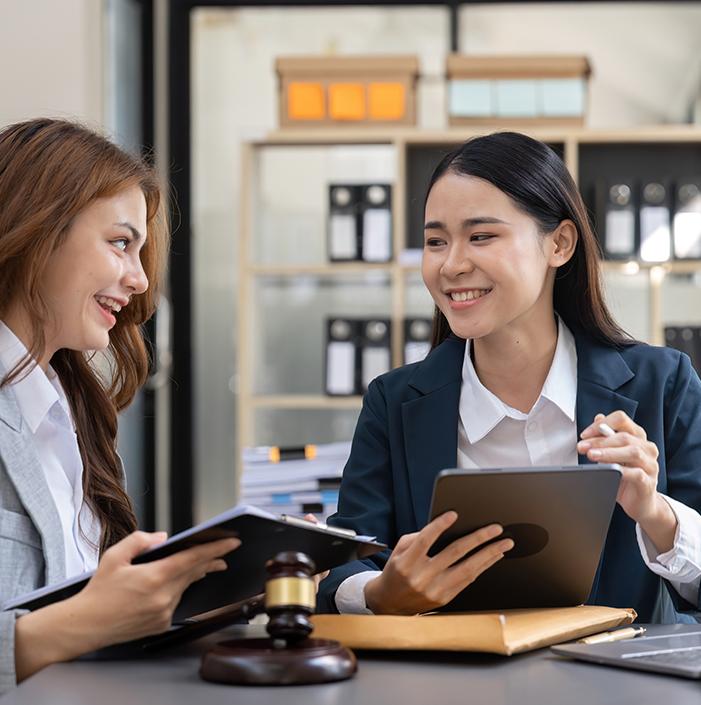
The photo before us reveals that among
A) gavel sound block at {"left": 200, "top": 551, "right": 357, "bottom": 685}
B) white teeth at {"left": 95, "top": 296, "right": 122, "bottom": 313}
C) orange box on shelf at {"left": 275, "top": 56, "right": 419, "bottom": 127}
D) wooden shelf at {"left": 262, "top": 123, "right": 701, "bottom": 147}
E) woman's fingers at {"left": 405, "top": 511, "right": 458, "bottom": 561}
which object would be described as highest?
orange box on shelf at {"left": 275, "top": 56, "right": 419, "bottom": 127}

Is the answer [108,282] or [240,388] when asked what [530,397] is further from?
[240,388]

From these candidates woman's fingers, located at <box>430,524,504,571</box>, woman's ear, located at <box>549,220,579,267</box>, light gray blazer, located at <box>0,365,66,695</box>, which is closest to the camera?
woman's fingers, located at <box>430,524,504,571</box>

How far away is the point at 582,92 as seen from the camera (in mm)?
4371

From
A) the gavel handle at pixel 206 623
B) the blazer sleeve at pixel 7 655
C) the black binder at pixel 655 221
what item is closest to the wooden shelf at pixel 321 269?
the black binder at pixel 655 221

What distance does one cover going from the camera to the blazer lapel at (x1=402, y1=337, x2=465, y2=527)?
5.82 feet

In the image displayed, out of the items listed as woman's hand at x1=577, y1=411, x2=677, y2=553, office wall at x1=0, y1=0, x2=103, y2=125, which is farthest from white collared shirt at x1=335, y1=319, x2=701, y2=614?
office wall at x1=0, y1=0, x2=103, y2=125

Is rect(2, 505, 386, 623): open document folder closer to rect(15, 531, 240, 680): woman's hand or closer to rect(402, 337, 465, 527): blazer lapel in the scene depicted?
rect(15, 531, 240, 680): woman's hand

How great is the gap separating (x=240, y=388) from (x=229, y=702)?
11.1 ft

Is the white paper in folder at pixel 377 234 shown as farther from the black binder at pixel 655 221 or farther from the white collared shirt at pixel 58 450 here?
the white collared shirt at pixel 58 450

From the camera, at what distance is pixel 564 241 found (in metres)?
1.93

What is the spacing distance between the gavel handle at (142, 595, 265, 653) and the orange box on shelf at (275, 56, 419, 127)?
3.21m

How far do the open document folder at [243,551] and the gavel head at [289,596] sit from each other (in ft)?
0.14

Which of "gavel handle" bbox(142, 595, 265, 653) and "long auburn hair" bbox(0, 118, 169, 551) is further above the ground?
"long auburn hair" bbox(0, 118, 169, 551)

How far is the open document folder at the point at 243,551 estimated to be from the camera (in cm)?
113
